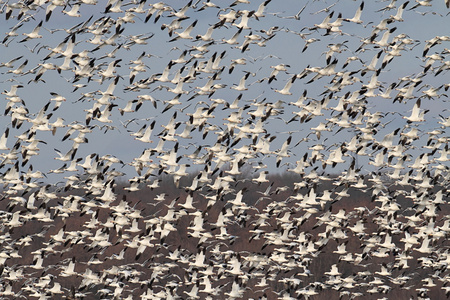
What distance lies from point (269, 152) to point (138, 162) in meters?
5.81

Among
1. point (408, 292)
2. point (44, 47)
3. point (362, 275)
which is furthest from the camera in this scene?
point (408, 292)

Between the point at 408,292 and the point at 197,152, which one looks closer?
the point at 197,152

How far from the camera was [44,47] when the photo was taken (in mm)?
40875

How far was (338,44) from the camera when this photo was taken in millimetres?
43375

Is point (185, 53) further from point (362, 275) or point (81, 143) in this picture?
point (362, 275)

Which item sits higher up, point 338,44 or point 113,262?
point 338,44

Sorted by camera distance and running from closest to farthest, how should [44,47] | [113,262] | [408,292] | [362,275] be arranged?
[44,47], [362,275], [408,292], [113,262]

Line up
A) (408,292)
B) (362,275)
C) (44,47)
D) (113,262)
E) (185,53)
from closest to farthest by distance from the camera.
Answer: (44,47) < (185,53) < (362,275) < (408,292) < (113,262)

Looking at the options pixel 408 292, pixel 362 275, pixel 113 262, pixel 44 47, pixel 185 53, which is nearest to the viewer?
pixel 44 47

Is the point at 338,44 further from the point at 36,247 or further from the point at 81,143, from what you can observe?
the point at 36,247

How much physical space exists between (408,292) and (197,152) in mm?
Result: 18504

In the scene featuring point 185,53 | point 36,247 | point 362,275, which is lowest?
point 36,247

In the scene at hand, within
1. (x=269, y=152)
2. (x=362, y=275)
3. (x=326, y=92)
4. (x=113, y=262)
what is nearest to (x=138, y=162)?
(x=269, y=152)

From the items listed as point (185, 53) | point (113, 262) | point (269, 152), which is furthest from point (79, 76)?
point (113, 262)
